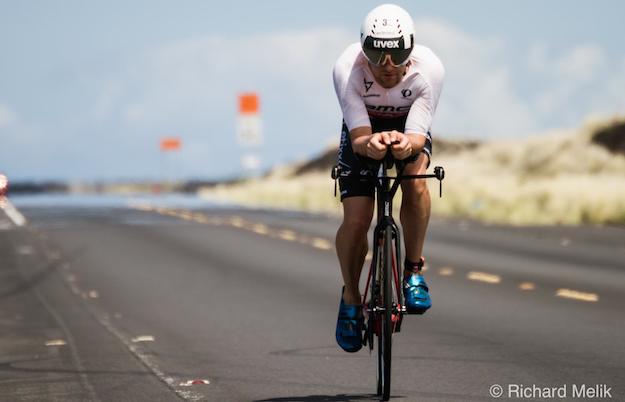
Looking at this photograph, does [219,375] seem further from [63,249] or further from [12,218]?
[12,218]

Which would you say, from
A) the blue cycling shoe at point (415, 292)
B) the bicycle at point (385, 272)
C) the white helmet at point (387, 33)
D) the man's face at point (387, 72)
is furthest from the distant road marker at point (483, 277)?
the white helmet at point (387, 33)

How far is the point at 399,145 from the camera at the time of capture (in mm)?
7848

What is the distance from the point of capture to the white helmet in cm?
776

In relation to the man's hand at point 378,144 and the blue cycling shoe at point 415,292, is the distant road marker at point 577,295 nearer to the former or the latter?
the blue cycling shoe at point 415,292

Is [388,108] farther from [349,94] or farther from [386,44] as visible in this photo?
[386,44]

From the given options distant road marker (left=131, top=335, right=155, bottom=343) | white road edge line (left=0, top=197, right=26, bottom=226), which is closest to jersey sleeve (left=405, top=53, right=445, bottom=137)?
distant road marker (left=131, top=335, right=155, bottom=343)

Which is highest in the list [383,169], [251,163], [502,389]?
[251,163]

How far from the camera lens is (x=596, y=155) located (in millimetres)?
61906

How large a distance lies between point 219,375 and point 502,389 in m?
2.09

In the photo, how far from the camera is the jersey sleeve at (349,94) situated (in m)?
8.12

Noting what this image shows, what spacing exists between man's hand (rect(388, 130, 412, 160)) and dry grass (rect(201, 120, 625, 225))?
72.3 feet

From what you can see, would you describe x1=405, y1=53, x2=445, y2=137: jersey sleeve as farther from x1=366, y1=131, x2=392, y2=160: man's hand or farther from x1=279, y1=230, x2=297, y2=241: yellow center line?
x1=279, y1=230, x2=297, y2=241: yellow center line

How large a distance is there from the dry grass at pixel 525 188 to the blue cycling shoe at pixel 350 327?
70.6 feet

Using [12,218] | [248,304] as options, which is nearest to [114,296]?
[248,304]
